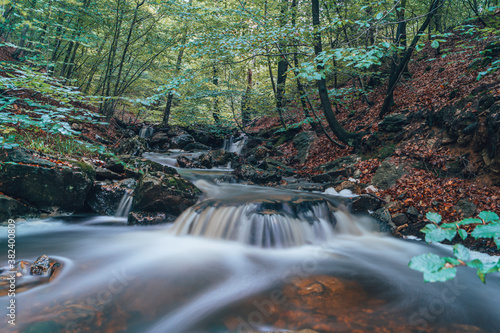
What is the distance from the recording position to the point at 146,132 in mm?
15656

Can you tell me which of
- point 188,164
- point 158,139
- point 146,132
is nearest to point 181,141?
point 158,139

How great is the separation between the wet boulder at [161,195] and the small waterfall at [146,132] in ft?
34.6

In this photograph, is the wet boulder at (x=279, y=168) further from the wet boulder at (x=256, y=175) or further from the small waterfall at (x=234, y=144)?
the small waterfall at (x=234, y=144)


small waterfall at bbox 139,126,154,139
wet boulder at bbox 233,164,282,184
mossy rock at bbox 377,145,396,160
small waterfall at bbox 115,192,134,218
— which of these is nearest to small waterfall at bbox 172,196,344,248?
small waterfall at bbox 115,192,134,218

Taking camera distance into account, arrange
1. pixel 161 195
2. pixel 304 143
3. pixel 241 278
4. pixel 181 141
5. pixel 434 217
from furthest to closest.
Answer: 1. pixel 181 141
2. pixel 304 143
3. pixel 161 195
4. pixel 241 278
5. pixel 434 217

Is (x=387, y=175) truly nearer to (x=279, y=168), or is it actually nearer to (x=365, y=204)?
(x=365, y=204)

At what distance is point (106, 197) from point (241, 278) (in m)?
4.28

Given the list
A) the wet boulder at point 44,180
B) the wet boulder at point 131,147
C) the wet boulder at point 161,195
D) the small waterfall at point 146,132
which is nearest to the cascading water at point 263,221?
the wet boulder at point 161,195

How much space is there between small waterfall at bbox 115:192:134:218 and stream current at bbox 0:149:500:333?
1.07 ft

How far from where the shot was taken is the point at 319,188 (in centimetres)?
732

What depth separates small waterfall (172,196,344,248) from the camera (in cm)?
470

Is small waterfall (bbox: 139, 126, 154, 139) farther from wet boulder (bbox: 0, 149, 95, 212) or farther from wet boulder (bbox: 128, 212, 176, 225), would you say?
wet boulder (bbox: 128, 212, 176, 225)

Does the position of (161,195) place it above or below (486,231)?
below

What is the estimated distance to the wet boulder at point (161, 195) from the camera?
17.9 ft
